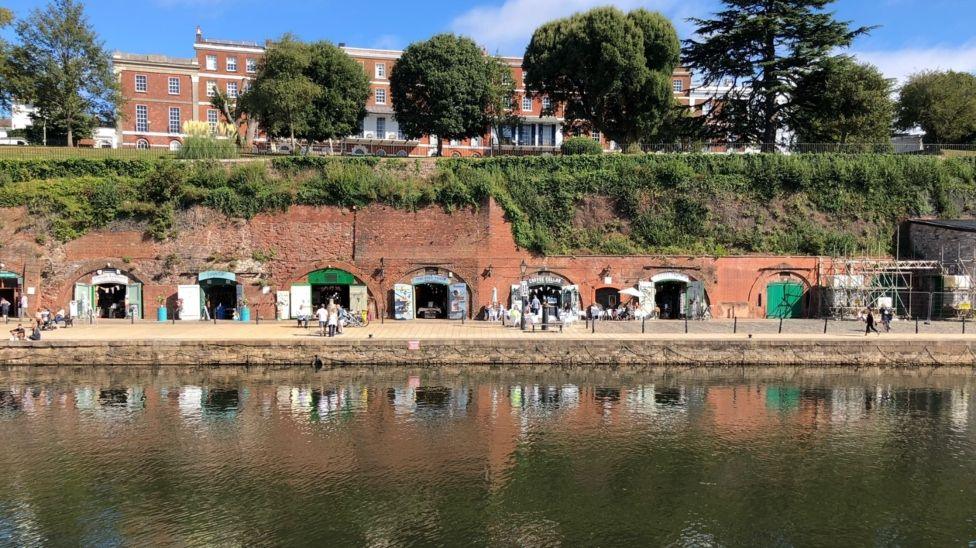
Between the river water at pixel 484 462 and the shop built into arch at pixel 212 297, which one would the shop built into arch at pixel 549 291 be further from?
the shop built into arch at pixel 212 297

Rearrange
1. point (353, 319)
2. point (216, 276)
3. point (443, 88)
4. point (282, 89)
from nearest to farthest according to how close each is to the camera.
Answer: point (353, 319) → point (216, 276) → point (282, 89) → point (443, 88)

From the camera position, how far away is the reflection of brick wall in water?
30.1 m

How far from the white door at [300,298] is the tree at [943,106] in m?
45.9

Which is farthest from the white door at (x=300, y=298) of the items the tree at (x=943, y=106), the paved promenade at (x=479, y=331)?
the tree at (x=943, y=106)

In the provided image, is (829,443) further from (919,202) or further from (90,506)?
A: (919,202)

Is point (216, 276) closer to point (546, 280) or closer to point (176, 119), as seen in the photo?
point (546, 280)

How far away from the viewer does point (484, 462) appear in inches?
554

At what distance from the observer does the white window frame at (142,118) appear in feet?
192

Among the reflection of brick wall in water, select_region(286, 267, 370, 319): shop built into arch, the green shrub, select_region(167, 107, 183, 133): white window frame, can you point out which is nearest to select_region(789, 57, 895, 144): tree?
the reflection of brick wall in water

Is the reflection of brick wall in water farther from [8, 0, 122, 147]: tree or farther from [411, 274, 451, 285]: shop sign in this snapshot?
[8, 0, 122, 147]: tree

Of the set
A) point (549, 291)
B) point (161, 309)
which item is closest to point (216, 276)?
point (161, 309)

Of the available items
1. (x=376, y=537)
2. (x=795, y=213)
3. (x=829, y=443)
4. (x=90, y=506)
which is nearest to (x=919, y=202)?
(x=795, y=213)

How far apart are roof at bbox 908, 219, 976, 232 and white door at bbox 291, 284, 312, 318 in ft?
101

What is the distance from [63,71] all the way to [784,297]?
150 ft
